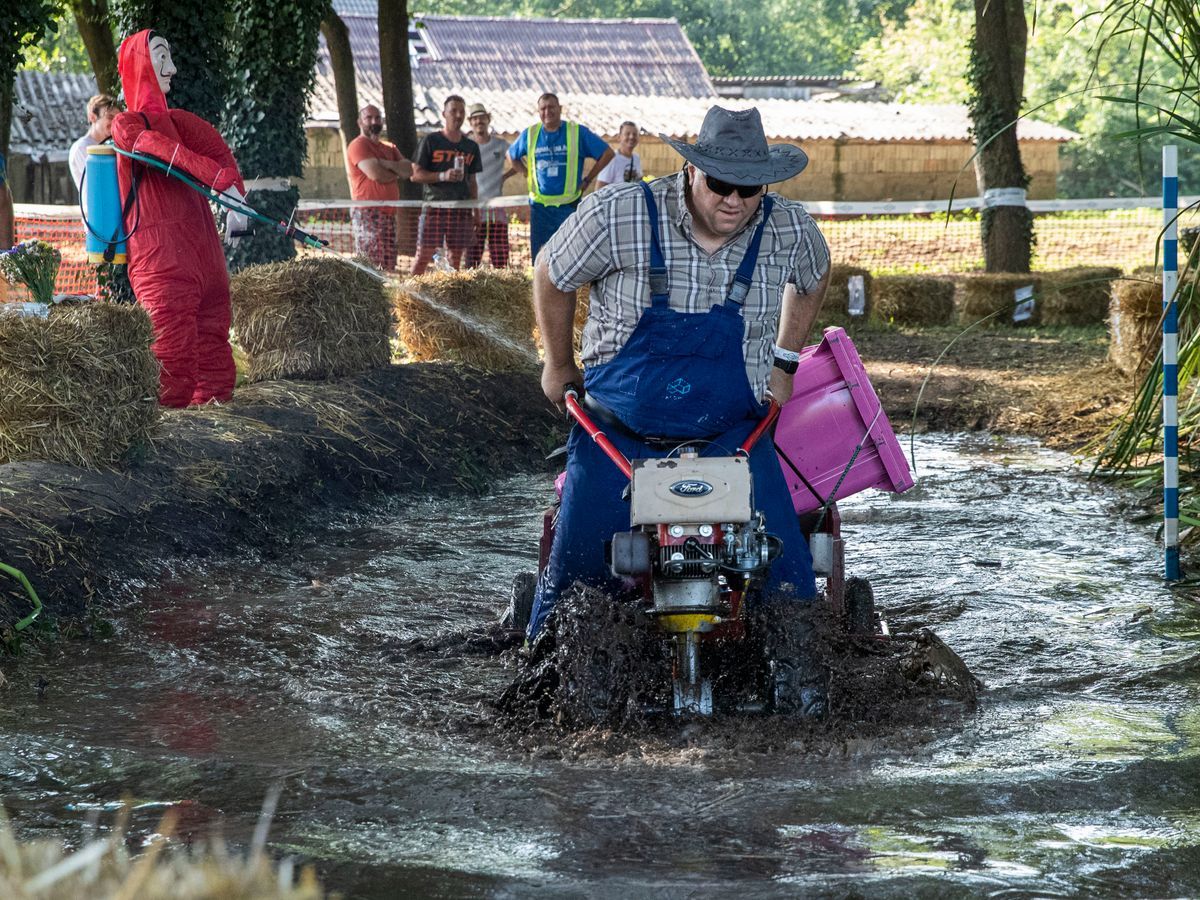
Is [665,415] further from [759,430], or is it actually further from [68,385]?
[68,385]

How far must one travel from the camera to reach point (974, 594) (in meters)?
6.85

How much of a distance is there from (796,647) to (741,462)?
671 mm

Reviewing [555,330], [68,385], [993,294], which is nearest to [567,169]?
[993,294]

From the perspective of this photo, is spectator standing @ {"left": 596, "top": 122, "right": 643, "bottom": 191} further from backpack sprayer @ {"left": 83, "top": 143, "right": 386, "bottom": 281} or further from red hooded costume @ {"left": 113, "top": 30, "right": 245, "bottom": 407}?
backpack sprayer @ {"left": 83, "top": 143, "right": 386, "bottom": 281}

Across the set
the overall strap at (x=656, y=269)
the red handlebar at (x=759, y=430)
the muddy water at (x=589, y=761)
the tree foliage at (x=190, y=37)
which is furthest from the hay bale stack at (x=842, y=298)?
the overall strap at (x=656, y=269)

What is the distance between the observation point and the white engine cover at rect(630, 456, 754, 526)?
4.29 m

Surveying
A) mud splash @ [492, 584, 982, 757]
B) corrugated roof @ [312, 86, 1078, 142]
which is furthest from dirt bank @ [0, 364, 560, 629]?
corrugated roof @ [312, 86, 1078, 142]

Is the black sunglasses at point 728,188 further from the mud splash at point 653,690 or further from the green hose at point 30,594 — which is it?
the green hose at point 30,594

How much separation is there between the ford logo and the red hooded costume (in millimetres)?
5360

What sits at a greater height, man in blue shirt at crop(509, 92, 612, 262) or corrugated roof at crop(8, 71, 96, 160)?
corrugated roof at crop(8, 71, 96, 160)

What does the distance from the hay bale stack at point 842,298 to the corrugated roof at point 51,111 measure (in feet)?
62.1

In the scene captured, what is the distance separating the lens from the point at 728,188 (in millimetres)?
4559

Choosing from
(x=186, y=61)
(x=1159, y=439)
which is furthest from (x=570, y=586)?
(x=186, y=61)

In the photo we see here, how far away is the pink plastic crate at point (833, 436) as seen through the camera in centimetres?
556
